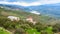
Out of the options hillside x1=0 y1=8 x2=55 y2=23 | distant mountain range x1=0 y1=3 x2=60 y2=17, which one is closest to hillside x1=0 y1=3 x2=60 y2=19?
distant mountain range x1=0 y1=3 x2=60 y2=17

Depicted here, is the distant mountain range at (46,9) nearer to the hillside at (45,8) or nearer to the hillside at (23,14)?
the hillside at (45,8)

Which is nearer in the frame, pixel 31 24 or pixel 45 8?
pixel 31 24

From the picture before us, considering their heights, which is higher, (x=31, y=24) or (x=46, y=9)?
(x=46, y=9)

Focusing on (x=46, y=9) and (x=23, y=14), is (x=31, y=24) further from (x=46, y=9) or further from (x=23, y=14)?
(x=46, y=9)

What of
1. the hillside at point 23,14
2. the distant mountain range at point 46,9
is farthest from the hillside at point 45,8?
the hillside at point 23,14

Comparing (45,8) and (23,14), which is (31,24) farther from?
(45,8)

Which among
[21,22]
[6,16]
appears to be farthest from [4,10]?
[21,22]

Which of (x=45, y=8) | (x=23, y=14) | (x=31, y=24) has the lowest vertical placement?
(x=31, y=24)

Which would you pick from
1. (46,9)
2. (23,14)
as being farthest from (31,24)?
(46,9)

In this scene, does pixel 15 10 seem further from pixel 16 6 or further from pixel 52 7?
pixel 52 7

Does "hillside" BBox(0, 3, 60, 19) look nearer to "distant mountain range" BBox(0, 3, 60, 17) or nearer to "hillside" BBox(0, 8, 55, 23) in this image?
"distant mountain range" BBox(0, 3, 60, 17)

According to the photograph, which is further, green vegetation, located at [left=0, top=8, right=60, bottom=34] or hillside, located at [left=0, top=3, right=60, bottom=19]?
hillside, located at [left=0, top=3, right=60, bottom=19]
